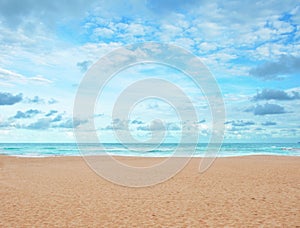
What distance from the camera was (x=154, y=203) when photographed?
37.9 ft

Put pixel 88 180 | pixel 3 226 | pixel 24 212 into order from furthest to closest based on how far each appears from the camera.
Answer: pixel 88 180 → pixel 24 212 → pixel 3 226

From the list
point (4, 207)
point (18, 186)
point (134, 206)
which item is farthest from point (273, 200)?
point (18, 186)

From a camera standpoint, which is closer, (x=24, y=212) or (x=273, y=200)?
(x=24, y=212)

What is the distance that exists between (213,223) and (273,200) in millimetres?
4130

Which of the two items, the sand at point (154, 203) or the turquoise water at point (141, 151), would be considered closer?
the sand at point (154, 203)

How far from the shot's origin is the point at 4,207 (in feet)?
35.6

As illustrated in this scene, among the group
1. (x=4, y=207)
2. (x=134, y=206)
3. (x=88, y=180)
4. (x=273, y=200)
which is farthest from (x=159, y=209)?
(x=88, y=180)

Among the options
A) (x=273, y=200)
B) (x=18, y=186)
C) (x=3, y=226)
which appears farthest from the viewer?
(x=18, y=186)

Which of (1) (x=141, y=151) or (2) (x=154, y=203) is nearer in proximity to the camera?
(2) (x=154, y=203)

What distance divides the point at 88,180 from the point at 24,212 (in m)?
7.61

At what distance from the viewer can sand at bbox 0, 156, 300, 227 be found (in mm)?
9031

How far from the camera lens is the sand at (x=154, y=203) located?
9.03 metres

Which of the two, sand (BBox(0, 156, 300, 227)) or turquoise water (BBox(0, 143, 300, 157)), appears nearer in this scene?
sand (BBox(0, 156, 300, 227))

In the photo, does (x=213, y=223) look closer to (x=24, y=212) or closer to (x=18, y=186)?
(x=24, y=212)
